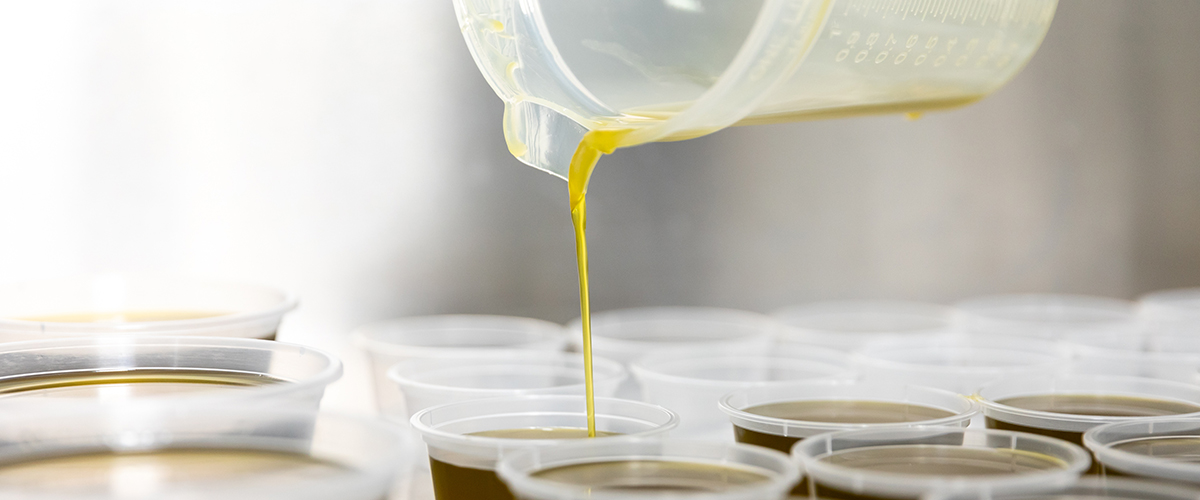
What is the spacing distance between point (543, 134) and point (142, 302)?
0.56 meters

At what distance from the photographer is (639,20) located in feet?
2.94

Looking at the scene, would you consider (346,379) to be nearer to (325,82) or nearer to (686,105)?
(325,82)

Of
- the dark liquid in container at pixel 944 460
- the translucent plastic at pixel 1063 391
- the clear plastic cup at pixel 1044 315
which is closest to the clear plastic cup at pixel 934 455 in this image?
the dark liquid in container at pixel 944 460

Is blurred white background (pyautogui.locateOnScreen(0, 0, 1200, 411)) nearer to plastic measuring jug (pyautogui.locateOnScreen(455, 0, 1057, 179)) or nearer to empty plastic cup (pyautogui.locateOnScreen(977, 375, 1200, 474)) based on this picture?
plastic measuring jug (pyautogui.locateOnScreen(455, 0, 1057, 179))

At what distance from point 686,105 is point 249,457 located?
443 mm

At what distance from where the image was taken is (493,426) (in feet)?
3.22

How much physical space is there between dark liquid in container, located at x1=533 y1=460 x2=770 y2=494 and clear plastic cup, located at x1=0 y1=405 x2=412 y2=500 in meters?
0.13

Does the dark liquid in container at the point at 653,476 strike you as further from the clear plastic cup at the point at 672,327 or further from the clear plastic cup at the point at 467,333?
the clear plastic cup at the point at 672,327

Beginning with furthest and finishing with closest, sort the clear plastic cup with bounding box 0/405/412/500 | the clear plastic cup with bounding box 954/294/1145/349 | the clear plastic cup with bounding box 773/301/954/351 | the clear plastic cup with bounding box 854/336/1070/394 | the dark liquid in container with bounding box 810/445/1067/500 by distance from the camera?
the clear plastic cup with bounding box 773/301/954/351, the clear plastic cup with bounding box 954/294/1145/349, the clear plastic cup with bounding box 854/336/1070/394, the dark liquid in container with bounding box 810/445/1067/500, the clear plastic cup with bounding box 0/405/412/500

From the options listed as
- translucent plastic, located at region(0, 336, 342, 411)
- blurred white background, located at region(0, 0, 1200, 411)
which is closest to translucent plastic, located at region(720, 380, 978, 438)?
translucent plastic, located at region(0, 336, 342, 411)

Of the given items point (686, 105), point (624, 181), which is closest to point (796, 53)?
point (686, 105)

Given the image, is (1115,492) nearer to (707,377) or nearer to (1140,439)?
(1140,439)

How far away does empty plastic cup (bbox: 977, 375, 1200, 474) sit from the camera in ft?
3.22

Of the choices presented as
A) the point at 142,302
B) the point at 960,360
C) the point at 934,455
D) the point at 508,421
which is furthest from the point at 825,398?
the point at 142,302
